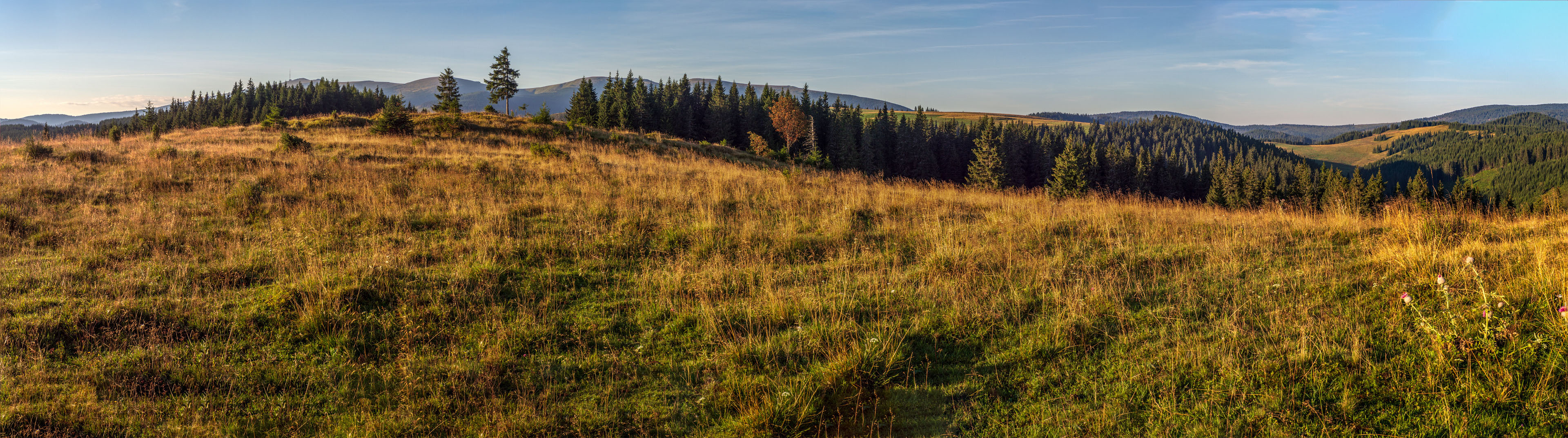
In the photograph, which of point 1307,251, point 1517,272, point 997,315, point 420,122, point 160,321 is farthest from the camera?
point 420,122

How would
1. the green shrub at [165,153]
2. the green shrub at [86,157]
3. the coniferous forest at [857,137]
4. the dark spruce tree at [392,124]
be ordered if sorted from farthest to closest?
the coniferous forest at [857,137] < the dark spruce tree at [392,124] < the green shrub at [165,153] < the green shrub at [86,157]

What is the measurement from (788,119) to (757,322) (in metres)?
57.2

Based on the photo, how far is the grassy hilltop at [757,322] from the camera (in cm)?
347

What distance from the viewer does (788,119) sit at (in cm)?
6094

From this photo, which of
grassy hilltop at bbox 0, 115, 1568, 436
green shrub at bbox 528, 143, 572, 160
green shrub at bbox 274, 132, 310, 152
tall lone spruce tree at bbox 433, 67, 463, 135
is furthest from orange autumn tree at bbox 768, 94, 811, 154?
grassy hilltop at bbox 0, 115, 1568, 436

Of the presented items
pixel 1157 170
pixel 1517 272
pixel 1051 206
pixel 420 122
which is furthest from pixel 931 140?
Answer: pixel 1517 272

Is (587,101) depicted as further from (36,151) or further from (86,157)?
(86,157)

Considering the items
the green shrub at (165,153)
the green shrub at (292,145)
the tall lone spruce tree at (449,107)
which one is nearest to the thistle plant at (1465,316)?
the green shrub at (165,153)

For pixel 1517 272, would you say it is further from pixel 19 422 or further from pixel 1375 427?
pixel 19 422

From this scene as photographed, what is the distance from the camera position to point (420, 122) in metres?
25.7

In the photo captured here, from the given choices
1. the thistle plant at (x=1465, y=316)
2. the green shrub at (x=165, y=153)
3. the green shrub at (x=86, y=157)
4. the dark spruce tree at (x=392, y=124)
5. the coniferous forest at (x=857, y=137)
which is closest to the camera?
the thistle plant at (x=1465, y=316)

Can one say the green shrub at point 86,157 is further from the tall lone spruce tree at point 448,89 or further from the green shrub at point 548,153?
the tall lone spruce tree at point 448,89

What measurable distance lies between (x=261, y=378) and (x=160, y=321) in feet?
5.13

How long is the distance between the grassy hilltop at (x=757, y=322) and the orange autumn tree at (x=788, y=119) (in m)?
52.4
